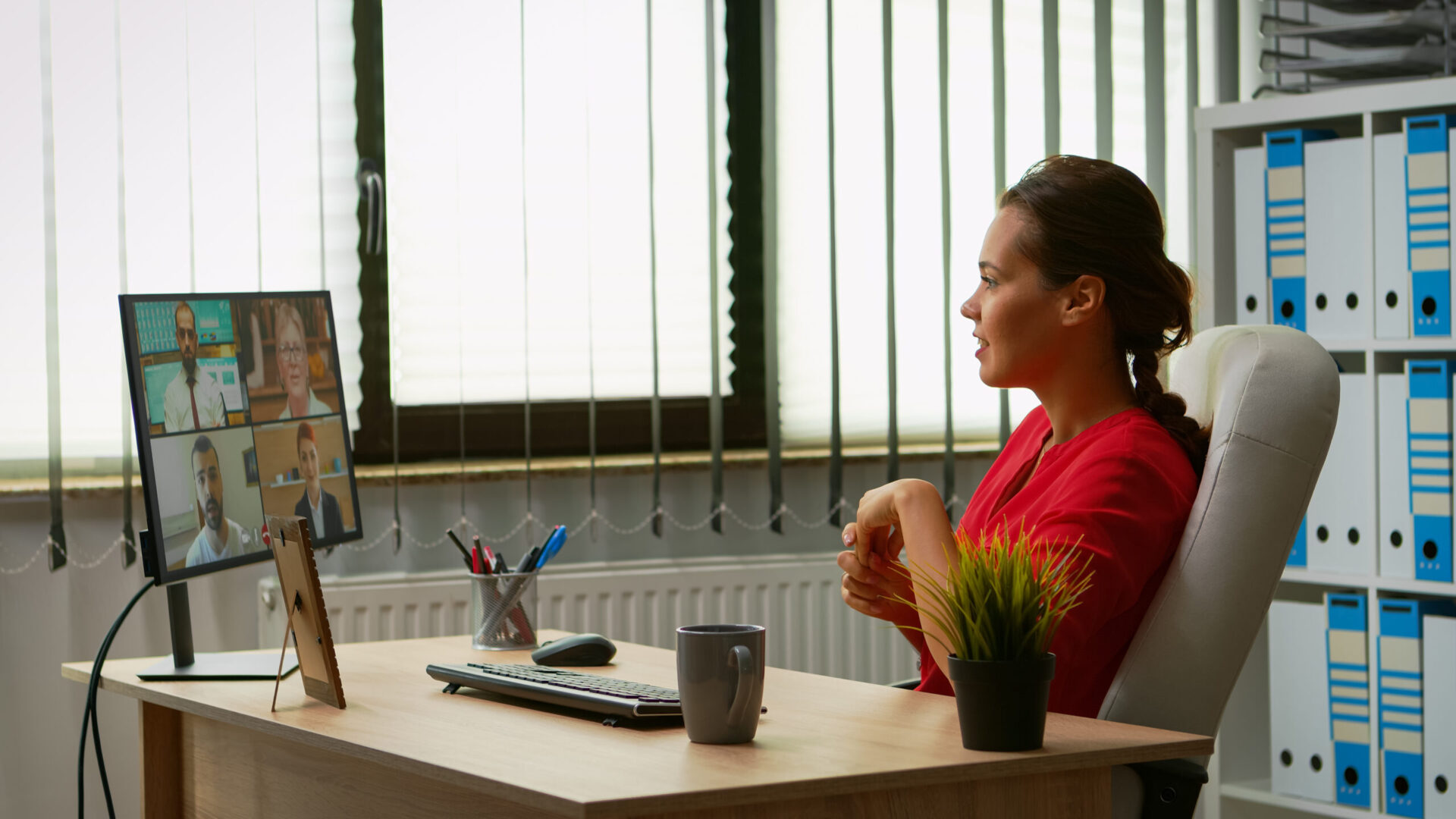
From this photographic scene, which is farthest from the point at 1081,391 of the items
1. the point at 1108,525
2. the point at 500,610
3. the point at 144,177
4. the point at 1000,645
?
the point at 144,177

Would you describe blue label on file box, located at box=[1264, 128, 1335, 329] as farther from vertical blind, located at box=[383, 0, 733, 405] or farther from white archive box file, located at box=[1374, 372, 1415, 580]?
vertical blind, located at box=[383, 0, 733, 405]

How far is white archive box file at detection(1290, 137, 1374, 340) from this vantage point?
2.40 m

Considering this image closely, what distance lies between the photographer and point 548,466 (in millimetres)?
2637

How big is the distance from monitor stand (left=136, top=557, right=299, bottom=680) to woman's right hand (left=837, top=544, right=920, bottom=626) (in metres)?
0.64

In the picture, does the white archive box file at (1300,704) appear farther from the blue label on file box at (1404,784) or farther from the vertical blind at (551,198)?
the vertical blind at (551,198)

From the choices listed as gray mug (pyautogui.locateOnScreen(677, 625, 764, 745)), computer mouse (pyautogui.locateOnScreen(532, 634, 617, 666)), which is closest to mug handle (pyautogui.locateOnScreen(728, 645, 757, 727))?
gray mug (pyautogui.locateOnScreen(677, 625, 764, 745))

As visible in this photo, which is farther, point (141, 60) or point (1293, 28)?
point (1293, 28)

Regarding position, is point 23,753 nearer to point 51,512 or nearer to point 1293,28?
point 51,512

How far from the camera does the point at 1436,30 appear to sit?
8.56 ft

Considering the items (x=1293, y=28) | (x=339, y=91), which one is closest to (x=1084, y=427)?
(x=339, y=91)

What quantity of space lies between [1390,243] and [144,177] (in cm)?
212

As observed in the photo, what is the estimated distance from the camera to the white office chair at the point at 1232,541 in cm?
134

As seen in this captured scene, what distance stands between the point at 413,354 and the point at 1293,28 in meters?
2.05

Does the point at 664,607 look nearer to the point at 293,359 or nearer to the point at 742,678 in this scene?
the point at 293,359
